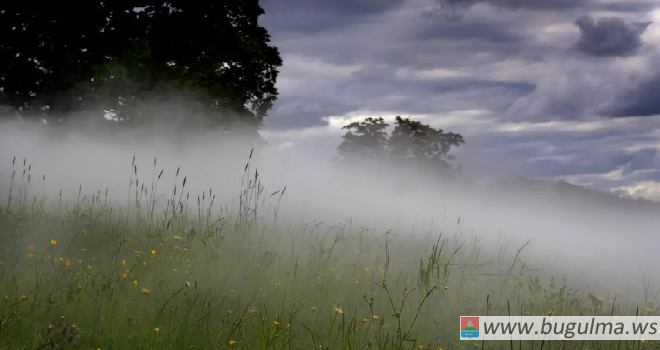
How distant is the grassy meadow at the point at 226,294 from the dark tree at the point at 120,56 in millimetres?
9146

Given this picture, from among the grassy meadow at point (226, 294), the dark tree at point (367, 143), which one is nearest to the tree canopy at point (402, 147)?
the dark tree at point (367, 143)

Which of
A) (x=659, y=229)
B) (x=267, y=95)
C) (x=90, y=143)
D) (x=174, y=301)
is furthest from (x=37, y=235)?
(x=659, y=229)

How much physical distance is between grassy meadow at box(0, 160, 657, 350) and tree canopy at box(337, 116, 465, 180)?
A: 2856 centimetres

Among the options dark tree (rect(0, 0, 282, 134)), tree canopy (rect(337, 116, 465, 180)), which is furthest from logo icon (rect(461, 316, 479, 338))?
tree canopy (rect(337, 116, 465, 180))

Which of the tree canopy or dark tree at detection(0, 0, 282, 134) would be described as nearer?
dark tree at detection(0, 0, 282, 134)

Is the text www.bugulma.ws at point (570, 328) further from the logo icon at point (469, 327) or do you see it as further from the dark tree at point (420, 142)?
the dark tree at point (420, 142)

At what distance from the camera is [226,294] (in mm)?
6078

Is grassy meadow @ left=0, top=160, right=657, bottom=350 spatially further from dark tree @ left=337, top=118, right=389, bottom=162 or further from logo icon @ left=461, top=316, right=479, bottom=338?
dark tree @ left=337, top=118, right=389, bottom=162

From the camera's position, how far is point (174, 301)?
563 cm

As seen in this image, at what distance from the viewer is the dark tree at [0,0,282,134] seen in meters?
18.2

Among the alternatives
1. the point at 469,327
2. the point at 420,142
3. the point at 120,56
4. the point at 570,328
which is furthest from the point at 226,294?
the point at 420,142

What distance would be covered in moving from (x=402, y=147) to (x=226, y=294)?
1337 inches

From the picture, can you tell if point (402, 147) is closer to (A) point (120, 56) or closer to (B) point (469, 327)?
(A) point (120, 56)

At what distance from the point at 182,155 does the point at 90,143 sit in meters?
3.09
